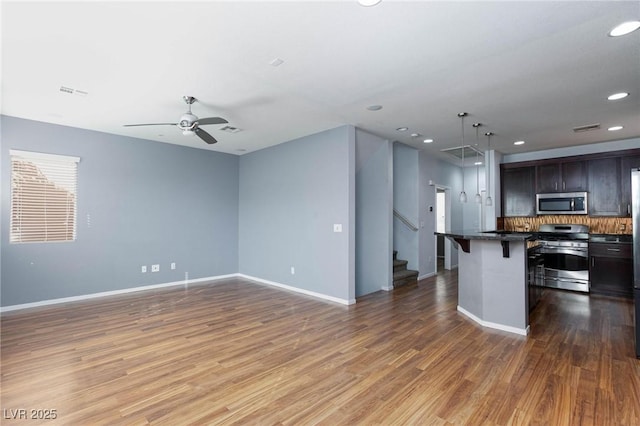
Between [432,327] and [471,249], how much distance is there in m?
1.16

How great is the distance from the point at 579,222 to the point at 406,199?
336cm

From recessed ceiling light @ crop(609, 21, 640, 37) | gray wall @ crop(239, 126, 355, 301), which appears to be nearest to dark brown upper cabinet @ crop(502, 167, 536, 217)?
gray wall @ crop(239, 126, 355, 301)

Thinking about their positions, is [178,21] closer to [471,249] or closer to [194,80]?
[194,80]

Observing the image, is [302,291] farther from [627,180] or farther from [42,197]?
[627,180]

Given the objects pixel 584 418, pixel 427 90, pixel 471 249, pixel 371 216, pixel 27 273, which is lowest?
pixel 584 418

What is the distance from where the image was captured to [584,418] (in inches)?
80.7

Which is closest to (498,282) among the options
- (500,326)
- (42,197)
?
(500,326)

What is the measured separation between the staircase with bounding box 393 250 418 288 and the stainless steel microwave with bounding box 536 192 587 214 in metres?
2.94

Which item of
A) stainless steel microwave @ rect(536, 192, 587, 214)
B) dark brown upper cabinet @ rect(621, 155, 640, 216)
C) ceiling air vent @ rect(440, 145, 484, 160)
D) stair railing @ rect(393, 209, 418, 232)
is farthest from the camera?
stair railing @ rect(393, 209, 418, 232)

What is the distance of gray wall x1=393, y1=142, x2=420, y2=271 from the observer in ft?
22.1

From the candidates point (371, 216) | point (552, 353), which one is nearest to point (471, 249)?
point (552, 353)

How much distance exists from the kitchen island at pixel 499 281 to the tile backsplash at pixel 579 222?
346 cm

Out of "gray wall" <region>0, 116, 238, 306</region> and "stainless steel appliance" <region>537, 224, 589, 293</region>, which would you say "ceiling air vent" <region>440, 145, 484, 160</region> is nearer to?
"stainless steel appliance" <region>537, 224, 589, 293</region>

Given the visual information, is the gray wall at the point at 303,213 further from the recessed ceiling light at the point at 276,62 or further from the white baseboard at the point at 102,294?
the recessed ceiling light at the point at 276,62
